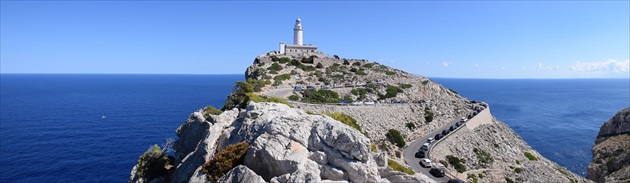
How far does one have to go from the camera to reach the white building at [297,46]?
9300 centimetres

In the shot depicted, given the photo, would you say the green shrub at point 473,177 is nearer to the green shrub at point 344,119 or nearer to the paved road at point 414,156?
the paved road at point 414,156

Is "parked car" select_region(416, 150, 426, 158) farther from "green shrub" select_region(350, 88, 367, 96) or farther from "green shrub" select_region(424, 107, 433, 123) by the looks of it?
"green shrub" select_region(350, 88, 367, 96)

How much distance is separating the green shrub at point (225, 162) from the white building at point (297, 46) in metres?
70.9

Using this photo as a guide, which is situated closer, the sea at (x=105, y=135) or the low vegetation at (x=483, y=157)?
the low vegetation at (x=483, y=157)

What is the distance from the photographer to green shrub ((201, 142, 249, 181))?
2173cm

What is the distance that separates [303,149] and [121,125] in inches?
2981

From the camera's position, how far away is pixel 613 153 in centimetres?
4988

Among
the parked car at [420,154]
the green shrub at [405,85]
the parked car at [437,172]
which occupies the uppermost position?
the green shrub at [405,85]

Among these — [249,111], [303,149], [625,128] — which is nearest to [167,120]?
[249,111]

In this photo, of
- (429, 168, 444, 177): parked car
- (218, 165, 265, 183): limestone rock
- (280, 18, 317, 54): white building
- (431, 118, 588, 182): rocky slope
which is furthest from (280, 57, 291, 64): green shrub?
(218, 165, 265, 183): limestone rock

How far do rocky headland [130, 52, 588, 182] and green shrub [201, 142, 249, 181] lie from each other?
7cm

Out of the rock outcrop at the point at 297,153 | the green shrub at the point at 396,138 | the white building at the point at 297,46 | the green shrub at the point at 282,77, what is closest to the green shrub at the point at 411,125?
the green shrub at the point at 396,138

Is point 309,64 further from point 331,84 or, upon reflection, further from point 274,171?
point 274,171

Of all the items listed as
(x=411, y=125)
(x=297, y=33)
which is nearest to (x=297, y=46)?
(x=297, y=33)
